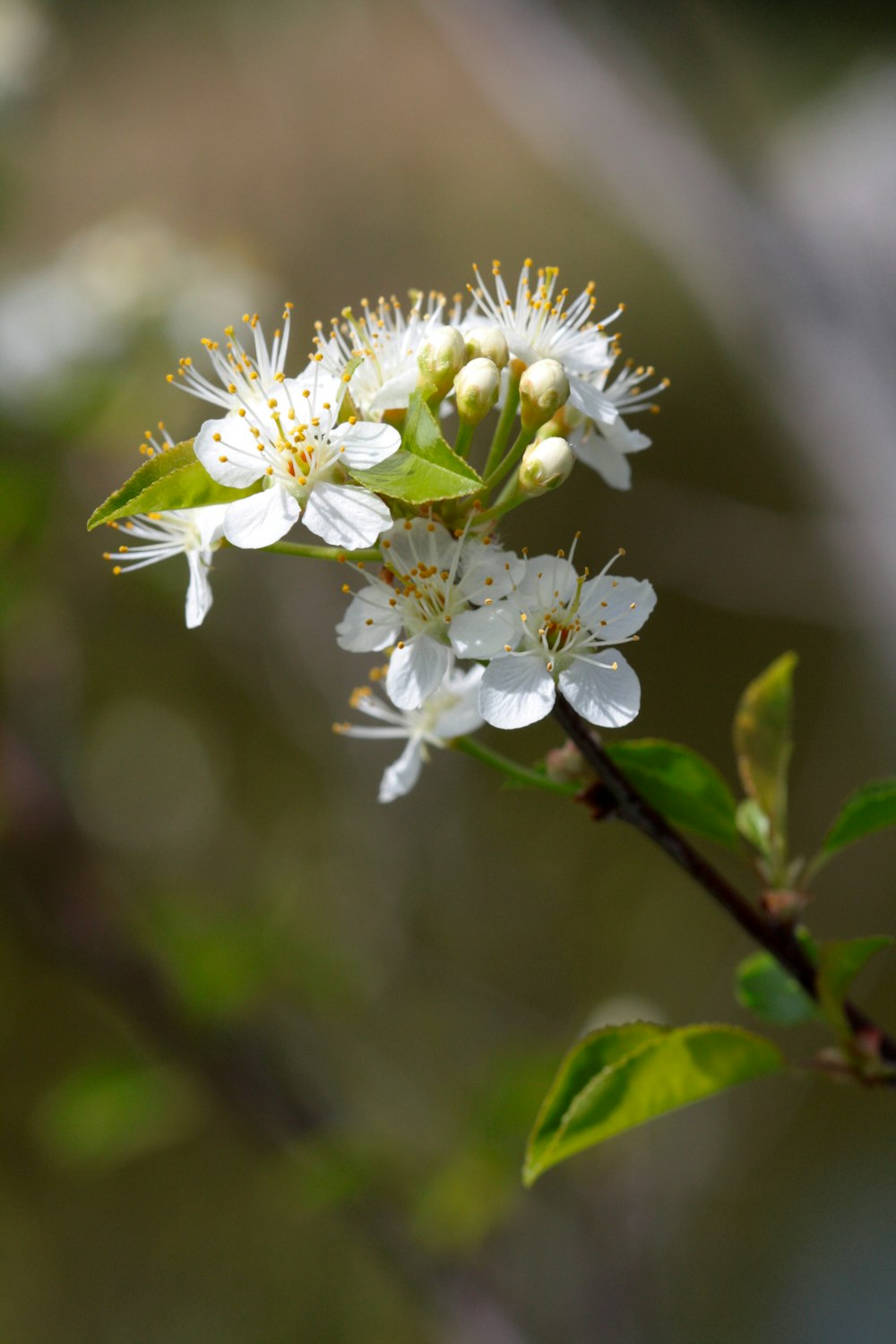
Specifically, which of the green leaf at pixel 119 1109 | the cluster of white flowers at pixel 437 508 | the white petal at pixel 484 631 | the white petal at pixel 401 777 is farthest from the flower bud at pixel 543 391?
the green leaf at pixel 119 1109

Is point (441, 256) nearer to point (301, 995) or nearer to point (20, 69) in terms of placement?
point (20, 69)

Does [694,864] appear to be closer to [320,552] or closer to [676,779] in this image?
[676,779]

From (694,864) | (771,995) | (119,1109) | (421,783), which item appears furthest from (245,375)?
(421,783)

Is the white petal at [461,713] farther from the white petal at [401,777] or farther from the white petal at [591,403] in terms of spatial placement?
the white petal at [591,403]

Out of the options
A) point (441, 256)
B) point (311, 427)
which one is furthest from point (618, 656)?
point (441, 256)

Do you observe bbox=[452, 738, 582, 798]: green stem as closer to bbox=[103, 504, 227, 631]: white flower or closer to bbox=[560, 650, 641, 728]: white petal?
A: bbox=[560, 650, 641, 728]: white petal
